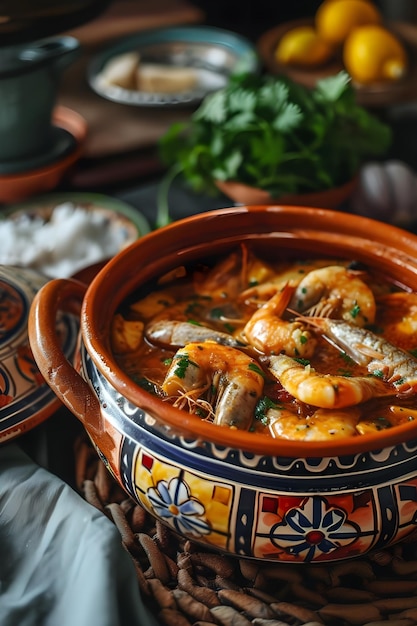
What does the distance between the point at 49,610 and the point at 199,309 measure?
0.67 metres

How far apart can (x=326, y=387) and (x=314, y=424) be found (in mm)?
71

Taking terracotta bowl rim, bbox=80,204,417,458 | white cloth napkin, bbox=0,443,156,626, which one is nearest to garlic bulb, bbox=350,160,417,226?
terracotta bowl rim, bbox=80,204,417,458

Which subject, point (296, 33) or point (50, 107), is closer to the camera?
point (50, 107)

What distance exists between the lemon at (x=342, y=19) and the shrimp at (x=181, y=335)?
7.32ft

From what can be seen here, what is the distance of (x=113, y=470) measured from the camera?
1.39 meters

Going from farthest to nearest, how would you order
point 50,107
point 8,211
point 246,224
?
point 50,107 → point 8,211 → point 246,224

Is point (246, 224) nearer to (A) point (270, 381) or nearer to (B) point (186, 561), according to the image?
(A) point (270, 381)

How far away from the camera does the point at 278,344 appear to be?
148 cm

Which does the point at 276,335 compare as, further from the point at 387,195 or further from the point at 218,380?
the point at 387,195

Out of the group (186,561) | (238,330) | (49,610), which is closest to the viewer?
(49,610)

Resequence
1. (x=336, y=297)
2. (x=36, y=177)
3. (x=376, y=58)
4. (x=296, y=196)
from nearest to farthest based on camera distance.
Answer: (x=336, y=297) → (x=296, y=196) → (x=36, y=177) → (x=376, y=58)

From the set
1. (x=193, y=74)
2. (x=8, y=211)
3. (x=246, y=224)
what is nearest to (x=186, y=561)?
A: (x=246, y=224)

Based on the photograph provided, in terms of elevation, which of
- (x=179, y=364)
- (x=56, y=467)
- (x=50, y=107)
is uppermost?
(x=179, y=364)

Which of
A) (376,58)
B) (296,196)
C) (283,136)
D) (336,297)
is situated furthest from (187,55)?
(336,297)
